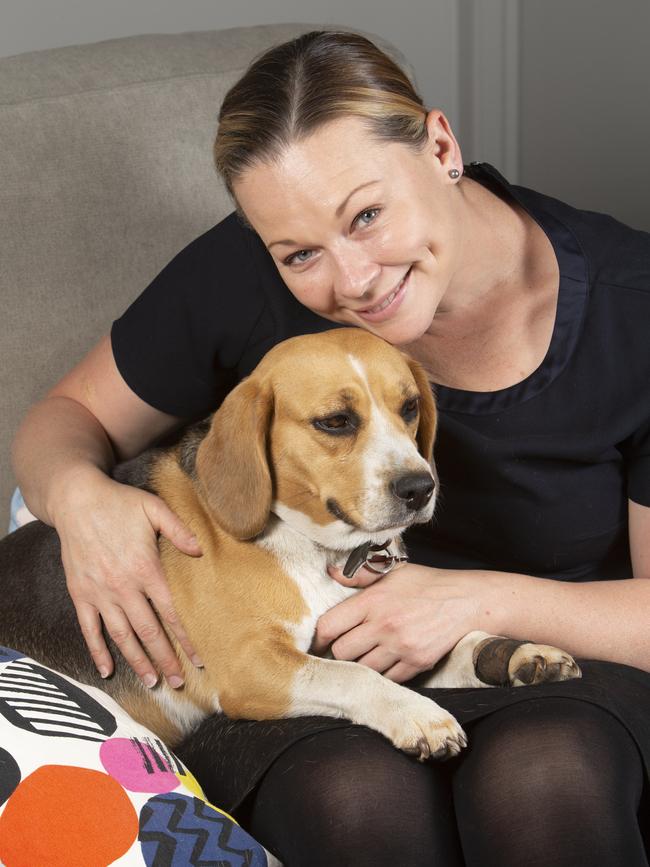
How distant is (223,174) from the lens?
5.19 feet

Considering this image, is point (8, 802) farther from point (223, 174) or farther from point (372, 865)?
point (223, 174)

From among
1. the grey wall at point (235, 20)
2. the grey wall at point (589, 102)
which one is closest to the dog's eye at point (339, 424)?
the grey wall at point (235, 20)

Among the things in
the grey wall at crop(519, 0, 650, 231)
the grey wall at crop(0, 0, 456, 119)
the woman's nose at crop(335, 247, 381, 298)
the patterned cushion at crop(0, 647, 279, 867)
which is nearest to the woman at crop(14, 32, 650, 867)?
the woman's nose at crop(335, 247, 381, 298)

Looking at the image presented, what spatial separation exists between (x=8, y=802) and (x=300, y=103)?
924 mm

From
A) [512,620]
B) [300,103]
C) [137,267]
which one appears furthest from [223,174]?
[512,620]

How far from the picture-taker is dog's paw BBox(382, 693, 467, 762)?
1275 mm

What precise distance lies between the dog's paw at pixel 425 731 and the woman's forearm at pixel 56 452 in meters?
0.60

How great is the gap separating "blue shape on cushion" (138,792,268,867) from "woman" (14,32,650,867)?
0.25ft

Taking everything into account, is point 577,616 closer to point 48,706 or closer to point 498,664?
point 498,664

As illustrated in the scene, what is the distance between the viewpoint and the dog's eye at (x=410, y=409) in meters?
1.55

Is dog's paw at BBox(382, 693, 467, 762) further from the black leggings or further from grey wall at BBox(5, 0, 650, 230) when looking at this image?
grey wall at BBox(5, 0, 650, 230)

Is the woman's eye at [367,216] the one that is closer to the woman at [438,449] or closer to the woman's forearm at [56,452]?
the woman at [438,449]

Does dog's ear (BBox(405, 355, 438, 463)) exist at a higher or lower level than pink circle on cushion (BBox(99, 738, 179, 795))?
higher

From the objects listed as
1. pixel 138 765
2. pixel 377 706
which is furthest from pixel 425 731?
pixel 138 765
